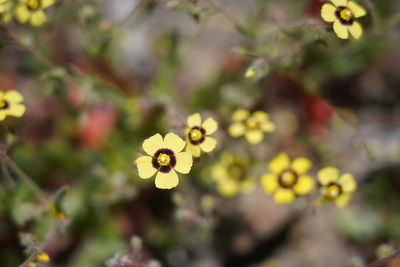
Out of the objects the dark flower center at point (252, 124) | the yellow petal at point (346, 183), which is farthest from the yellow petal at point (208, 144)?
the yellow petal at point (346, 183)

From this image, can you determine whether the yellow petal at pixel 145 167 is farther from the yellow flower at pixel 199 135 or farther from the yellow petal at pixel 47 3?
the yellow petal at pixel 47 3

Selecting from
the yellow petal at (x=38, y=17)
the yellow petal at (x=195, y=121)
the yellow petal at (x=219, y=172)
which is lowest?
the yellow petal at (x=195, y=121)

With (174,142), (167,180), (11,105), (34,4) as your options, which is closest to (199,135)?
(174,142)

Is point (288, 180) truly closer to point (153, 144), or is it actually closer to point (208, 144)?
point (208, 144)

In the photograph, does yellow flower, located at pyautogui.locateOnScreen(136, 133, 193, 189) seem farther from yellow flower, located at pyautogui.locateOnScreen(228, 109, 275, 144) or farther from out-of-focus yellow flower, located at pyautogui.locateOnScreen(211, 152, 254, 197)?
out-of-focus yellow flower, located at pyautogui.locateOnScreen(211, 152, 254, 197)

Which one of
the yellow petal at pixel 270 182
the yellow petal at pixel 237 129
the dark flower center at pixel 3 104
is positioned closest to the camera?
→ the dark flower center at pixel 3 104

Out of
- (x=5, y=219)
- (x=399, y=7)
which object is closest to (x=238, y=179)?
(x=5, y=219)

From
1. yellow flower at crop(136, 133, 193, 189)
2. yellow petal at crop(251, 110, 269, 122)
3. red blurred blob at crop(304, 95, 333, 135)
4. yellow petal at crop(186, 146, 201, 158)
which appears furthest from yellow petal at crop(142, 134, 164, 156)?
red blurred blob at crop(304, 95, 333, 135)

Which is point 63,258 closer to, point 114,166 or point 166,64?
point 114,166
